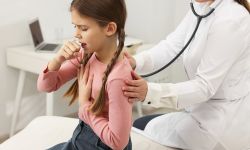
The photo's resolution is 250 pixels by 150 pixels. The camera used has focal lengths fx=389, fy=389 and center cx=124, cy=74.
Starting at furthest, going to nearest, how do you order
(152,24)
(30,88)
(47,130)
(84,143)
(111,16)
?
(152,24) < (30,88) < (47,130) < (84,143) < (111,16)

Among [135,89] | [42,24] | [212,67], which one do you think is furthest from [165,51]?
[42,24]

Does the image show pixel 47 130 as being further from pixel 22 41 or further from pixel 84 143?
pixel 22 41

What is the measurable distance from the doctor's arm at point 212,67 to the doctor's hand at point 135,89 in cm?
12

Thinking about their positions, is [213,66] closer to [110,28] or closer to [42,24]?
[110,28]

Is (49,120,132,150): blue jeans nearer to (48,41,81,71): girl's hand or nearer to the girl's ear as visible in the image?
(48,41,81,71): girl's hand

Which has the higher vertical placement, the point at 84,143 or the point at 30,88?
the point at 84,143

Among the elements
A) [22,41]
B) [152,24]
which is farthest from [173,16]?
Answer: [22,41]

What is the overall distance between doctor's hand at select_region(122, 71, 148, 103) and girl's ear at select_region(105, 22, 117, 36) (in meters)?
0.13

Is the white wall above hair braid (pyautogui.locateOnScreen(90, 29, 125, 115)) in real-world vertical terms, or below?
below

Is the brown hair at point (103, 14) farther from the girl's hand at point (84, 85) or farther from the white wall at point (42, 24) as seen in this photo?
the white wall at point (42, 24)

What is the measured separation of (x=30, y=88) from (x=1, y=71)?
0.28m

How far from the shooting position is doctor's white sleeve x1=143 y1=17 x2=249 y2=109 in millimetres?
1343

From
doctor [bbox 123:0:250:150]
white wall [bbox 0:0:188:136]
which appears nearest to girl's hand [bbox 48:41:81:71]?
doctor [bbox 123:0:250:150]

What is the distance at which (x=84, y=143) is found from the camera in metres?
1.22
